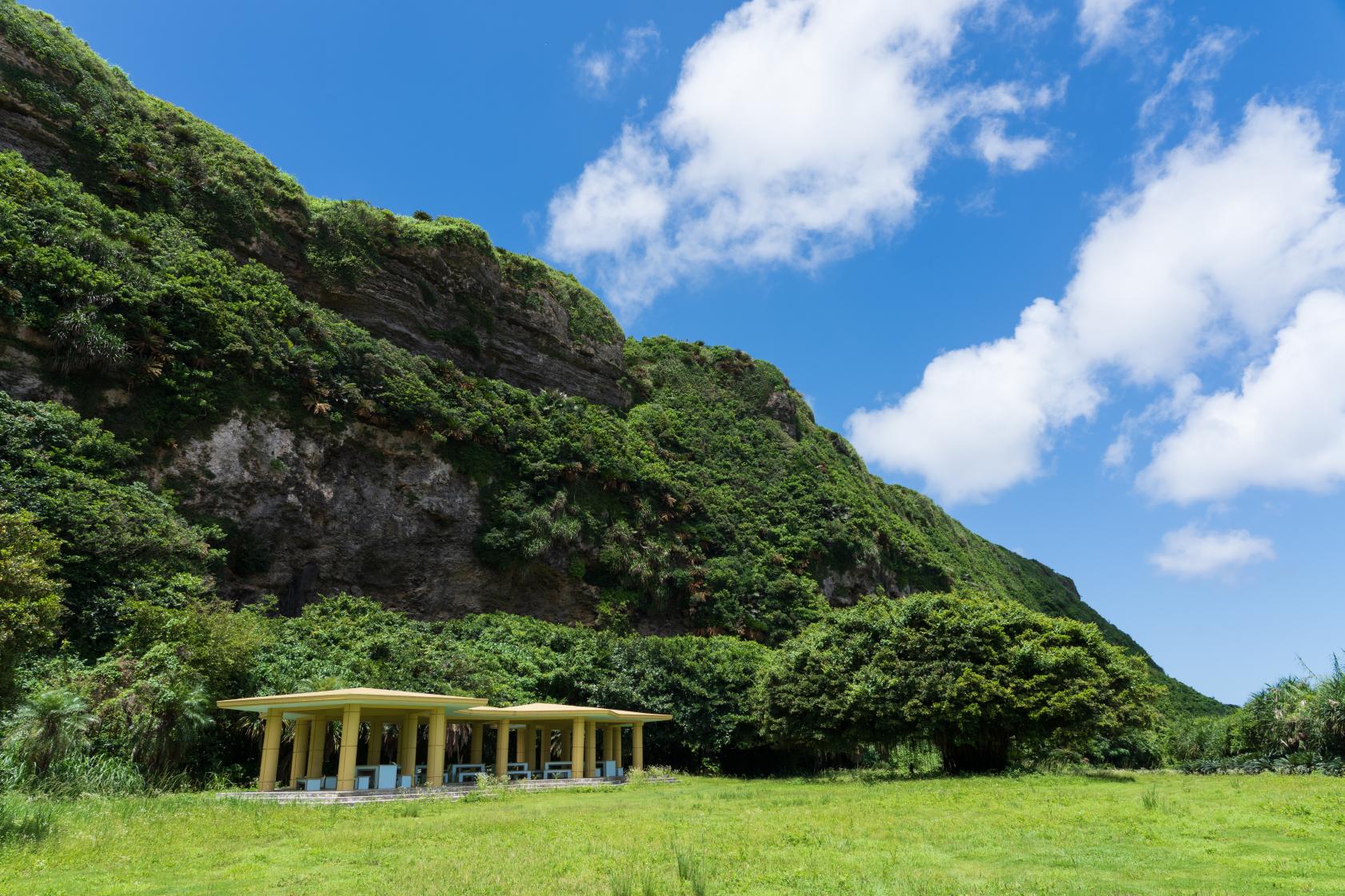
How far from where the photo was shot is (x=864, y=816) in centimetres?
1417

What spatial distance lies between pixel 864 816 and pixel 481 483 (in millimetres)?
27837

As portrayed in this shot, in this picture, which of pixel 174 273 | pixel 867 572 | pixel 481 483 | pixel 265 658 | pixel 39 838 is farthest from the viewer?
pixel 867 572

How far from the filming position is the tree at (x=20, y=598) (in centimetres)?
1438

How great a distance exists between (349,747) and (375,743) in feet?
16.8

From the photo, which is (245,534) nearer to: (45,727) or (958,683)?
(45,727)

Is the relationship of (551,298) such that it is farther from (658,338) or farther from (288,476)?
(288,476)

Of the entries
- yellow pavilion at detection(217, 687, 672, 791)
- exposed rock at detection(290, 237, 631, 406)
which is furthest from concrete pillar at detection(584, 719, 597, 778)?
exposed rock at detection(290, 237, 631, 406)

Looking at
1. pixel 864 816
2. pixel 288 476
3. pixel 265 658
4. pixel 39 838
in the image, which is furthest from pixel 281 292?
pixel 864 816

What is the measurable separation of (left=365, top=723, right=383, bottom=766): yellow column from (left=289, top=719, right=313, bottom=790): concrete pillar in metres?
1.83

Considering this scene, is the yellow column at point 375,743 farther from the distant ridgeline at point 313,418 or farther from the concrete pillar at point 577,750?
the distant ridgeline at point 313,418

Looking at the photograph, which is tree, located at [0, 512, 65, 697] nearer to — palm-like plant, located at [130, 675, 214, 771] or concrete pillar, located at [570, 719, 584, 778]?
palm-like plant, located at [130, 675, 214, 771]

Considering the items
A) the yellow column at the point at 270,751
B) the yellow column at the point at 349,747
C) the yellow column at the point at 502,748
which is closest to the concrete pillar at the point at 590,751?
the yellow column at the point at 502,748

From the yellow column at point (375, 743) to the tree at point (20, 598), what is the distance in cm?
908

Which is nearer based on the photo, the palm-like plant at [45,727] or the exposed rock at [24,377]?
the palm-like plant at [45,727]
